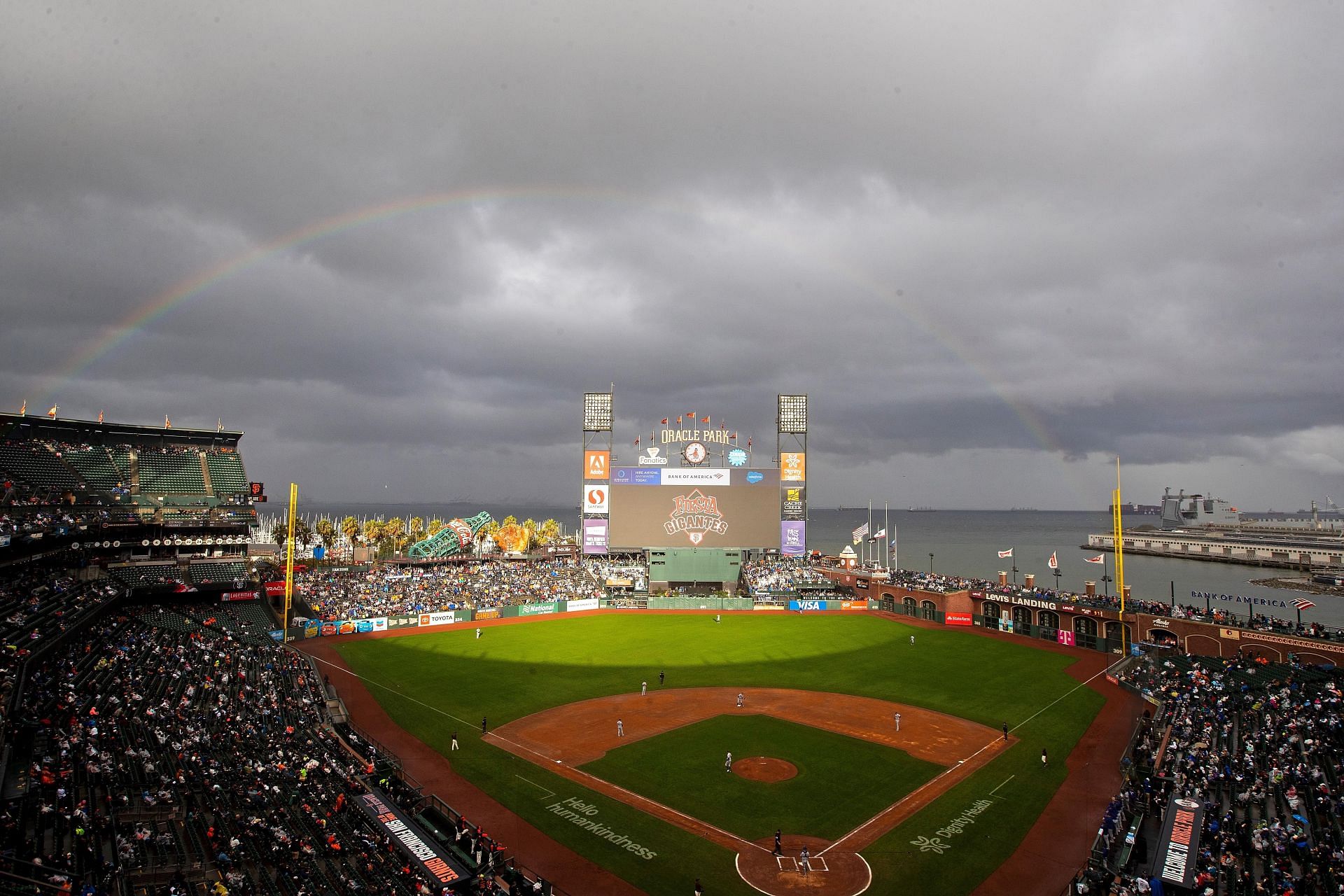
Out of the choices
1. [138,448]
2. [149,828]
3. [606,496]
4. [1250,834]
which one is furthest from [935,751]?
[138,448]

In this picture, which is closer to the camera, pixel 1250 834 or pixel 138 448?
pixel 1250 834

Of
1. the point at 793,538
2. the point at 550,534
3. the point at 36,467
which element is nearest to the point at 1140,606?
the point at 793,538

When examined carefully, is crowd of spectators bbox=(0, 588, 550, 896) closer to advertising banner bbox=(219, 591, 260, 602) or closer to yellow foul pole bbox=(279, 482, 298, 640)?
yellow foul pole bbox=(279, 482, 298, 640)

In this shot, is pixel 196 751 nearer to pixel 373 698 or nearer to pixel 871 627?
pixel 373 698

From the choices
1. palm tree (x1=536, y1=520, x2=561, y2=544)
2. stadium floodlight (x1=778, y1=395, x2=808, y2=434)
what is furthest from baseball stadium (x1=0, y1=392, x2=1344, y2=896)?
palm tree (x1=536, y1=520, x2=561, y2=544)

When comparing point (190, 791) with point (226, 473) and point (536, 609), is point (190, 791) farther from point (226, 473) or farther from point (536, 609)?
point (226, 473)

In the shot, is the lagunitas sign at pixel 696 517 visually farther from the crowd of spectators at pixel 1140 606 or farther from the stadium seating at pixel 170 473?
the stadium seating at pixel 170 473
